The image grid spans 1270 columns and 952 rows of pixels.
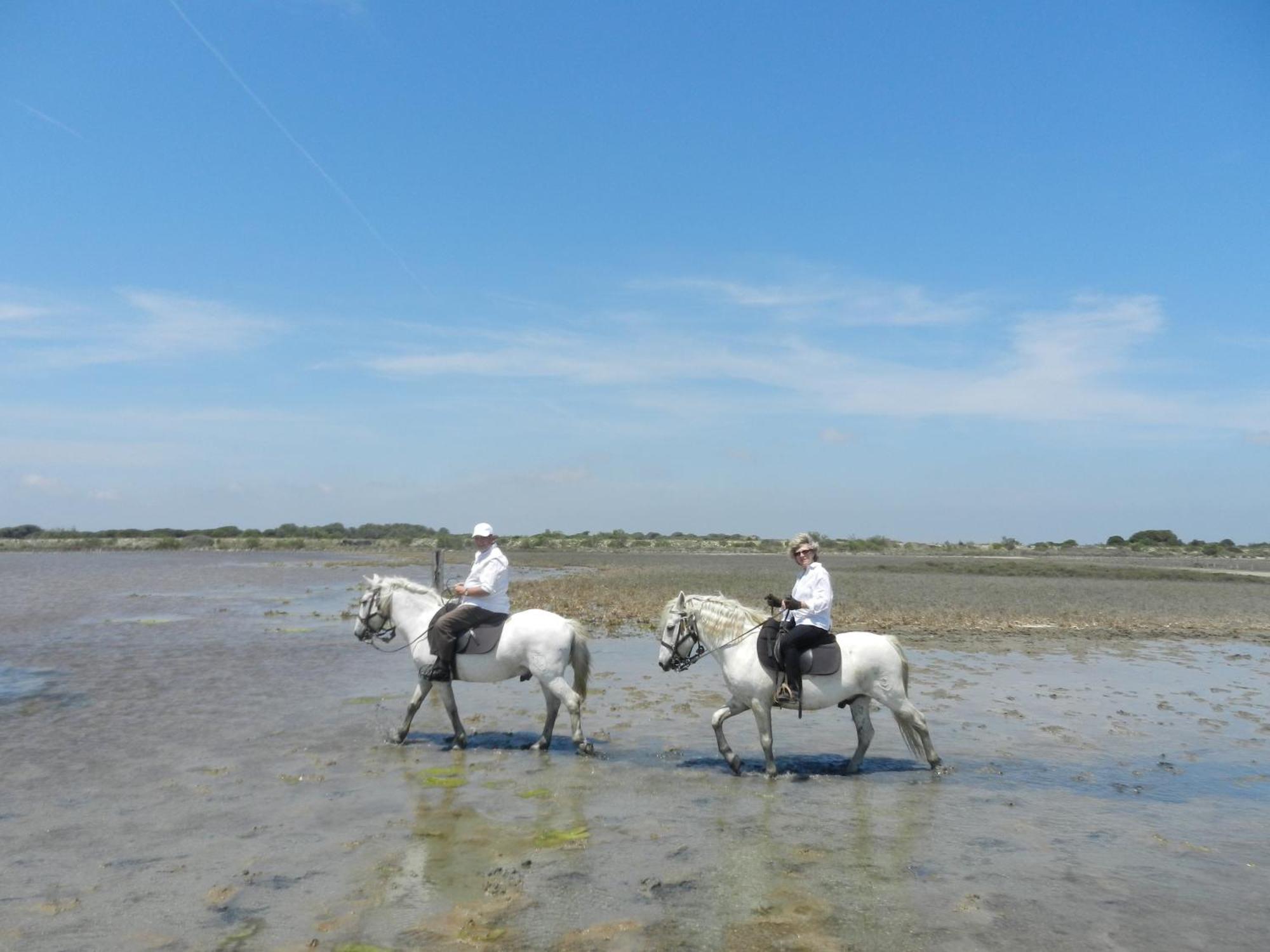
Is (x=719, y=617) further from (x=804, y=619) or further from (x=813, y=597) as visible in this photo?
(x=813, y=597)

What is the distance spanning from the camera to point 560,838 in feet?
24.8

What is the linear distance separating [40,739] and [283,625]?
41.0 ft

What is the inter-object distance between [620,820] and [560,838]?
28.2 inches

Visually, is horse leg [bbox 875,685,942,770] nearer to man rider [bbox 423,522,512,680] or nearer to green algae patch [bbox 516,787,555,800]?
green algae patch [bbox 516,787,555,800]

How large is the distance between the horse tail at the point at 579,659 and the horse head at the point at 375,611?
262 centimetres

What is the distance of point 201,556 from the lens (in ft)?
224

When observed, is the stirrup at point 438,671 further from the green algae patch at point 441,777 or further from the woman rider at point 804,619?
the woman rider at point 804,619

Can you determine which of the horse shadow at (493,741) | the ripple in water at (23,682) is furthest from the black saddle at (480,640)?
the ripple in water at (23,682)

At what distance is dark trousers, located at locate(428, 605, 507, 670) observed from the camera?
1111 cm

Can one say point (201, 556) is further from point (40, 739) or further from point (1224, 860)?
point (1224, 860)

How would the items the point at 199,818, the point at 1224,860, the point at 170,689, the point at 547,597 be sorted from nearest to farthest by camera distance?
the point at 1224,860 → the point at 199,818 → the point at 170,689 → the point at 547,597

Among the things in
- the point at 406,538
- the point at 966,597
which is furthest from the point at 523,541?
the point at 966,597

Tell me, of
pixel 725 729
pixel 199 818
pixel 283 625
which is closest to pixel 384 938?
pixel 199 818

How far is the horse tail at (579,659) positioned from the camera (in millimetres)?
10961
